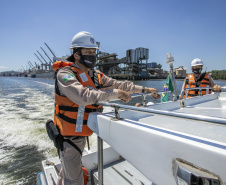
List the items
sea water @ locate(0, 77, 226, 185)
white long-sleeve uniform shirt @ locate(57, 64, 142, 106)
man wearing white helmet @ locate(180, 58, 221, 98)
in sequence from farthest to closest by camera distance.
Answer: man wearing white helmet @ locate(180, 58, 221, 98), sea water @ locate(0, 77, 226, 185), white long-sleeve uniform shirt @ locate(57, 64, 142, 106)

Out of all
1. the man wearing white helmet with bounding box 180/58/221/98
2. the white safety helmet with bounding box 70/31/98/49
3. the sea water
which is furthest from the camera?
the man wearing white helmet with bounding box 180/58/221/98

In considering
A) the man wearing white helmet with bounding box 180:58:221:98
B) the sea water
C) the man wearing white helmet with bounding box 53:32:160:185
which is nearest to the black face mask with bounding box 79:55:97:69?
the man wearing white helmet with bounding box 53:32:160:185

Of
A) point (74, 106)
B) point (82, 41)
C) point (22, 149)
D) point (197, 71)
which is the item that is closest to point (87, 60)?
point (82, 41)

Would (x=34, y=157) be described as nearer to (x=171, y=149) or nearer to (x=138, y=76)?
(x=171, y=149)

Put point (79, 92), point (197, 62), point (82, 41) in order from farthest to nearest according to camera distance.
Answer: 1. point (197, 62)
2. point (82, 41)
3. point (79, 92)

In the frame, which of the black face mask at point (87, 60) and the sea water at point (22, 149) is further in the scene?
the sea water at point (22, 149)

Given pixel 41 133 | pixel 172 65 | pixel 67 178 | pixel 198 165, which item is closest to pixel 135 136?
pixel 198 165

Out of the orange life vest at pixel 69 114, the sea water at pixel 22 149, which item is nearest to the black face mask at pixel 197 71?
A: the sea water at pixel 22 149

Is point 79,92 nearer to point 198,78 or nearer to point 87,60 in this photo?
point 87,60

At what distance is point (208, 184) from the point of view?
729 mm

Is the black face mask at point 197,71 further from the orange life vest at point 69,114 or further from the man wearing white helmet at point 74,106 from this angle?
the orange life vest at point 69,114

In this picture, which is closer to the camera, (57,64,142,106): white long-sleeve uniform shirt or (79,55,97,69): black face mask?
(57,64,142,106): white long-sleeve uniform shirt

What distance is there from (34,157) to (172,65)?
15.1 feet

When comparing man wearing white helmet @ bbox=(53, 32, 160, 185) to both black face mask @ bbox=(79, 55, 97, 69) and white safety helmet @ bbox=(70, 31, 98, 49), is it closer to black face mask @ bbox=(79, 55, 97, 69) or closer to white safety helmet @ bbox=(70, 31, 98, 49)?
white safety helmet @ bbox=(70, 31, 98, 49)
